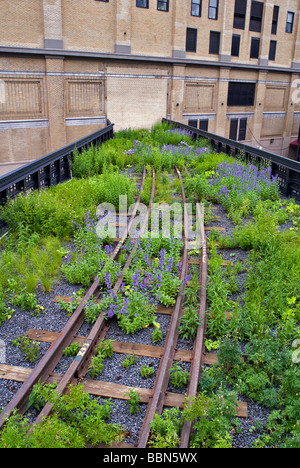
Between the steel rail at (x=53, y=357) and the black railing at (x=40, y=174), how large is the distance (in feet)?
12.4

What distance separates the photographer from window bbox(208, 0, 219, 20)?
29.7 m

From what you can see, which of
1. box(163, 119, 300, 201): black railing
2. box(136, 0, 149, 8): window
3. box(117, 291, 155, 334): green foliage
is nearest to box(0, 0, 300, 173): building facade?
box(136, 0, 149, 8): window

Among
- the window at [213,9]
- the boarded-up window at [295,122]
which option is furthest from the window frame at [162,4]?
the boarded-up window at [295,122]

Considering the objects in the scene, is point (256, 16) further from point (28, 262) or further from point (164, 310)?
point (164, 310)

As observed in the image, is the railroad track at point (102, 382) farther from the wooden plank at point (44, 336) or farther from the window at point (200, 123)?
the window at point (200, 123)

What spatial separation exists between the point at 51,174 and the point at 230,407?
8866 mm

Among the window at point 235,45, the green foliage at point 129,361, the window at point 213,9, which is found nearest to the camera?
the green foliage at point 129,361

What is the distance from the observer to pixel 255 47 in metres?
33.5

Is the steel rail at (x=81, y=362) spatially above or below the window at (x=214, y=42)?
below

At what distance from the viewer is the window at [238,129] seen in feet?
112

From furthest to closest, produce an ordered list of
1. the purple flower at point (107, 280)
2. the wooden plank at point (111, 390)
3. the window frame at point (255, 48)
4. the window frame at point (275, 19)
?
the window frame at point (275, 19) → the window frame at point (255, 48) → the purple flower at point (107, 280) → the wooden plank at point (111, 390)

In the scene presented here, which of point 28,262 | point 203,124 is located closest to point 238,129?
point 203,124

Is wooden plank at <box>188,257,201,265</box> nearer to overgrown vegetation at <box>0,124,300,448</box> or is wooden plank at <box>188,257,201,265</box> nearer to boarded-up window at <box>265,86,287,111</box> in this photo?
overgrown vegetation at <box>0,124,300,448</box>

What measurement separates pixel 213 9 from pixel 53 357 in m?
32.6
